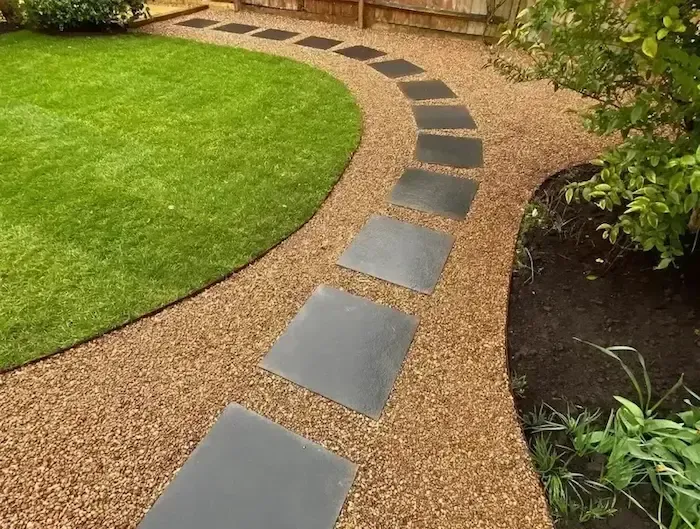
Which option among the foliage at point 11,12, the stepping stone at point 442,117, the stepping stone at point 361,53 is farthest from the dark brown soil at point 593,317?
the foliage at point 11,12

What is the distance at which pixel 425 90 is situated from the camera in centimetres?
388

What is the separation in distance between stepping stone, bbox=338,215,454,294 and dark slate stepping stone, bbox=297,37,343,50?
3127 millimetres

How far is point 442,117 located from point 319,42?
86.3 inches

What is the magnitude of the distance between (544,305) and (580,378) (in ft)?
1.24

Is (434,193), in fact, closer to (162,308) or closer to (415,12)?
(162,308)

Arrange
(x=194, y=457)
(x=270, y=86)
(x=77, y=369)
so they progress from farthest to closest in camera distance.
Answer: (x=270, y=86), (x=77, y=369), (x=194, y=457)

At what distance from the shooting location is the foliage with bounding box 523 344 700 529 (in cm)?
130

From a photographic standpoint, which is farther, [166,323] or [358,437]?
[166,323]

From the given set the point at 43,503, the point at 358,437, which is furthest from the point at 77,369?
the point at 358,437

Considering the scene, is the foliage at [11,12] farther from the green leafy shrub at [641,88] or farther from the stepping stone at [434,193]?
the green leafy shrub at [641,88]

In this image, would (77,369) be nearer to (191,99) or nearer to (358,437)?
(358,437)

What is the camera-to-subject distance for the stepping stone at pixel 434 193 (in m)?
2.53

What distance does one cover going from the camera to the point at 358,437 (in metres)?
1.49

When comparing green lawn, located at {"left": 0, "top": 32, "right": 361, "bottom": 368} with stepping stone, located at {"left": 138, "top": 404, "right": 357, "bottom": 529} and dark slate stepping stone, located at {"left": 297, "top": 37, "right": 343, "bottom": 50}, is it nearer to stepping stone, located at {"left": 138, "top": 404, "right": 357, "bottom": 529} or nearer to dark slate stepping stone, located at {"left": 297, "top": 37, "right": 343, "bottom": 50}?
dark slate stepping stone, located at {"left": 297, "top": 37, "right": 343, "bottom": 50}
